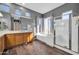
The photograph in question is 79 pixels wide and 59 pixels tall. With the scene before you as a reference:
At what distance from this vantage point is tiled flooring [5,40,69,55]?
6.96ft

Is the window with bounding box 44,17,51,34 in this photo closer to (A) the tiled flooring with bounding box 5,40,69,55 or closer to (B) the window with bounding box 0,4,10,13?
(A) the tiled flooring with bounding box 5,40,69,55

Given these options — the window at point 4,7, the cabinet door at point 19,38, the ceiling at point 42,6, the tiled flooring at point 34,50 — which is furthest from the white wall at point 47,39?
the window at point 4,7

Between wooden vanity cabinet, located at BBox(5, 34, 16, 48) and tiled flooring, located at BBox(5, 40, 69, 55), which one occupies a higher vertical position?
wooden vanity cabinet, located at BBox(5, 34, 16, 48)

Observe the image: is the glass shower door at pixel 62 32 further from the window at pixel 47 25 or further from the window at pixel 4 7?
the window at pixel 4 7

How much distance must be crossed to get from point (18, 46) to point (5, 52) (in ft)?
0.83

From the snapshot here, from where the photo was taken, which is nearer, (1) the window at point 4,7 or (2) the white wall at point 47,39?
(1) the window at point 4,7

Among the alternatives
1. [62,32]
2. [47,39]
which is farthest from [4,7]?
[62,32]

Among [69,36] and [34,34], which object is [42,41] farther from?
[69,36]

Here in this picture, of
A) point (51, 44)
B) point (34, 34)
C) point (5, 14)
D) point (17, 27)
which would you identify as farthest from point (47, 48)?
point (5, 14)

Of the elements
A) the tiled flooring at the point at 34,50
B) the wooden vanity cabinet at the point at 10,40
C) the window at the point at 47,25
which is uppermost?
the window at the point at 47,25

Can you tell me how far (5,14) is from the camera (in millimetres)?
2094

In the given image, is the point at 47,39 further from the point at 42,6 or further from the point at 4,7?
the point at 4,7

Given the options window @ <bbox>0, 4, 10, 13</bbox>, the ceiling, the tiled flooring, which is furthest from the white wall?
window @ <bbox>0, 4, 10, 13</bbox>

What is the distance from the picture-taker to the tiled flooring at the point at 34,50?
2121mm
